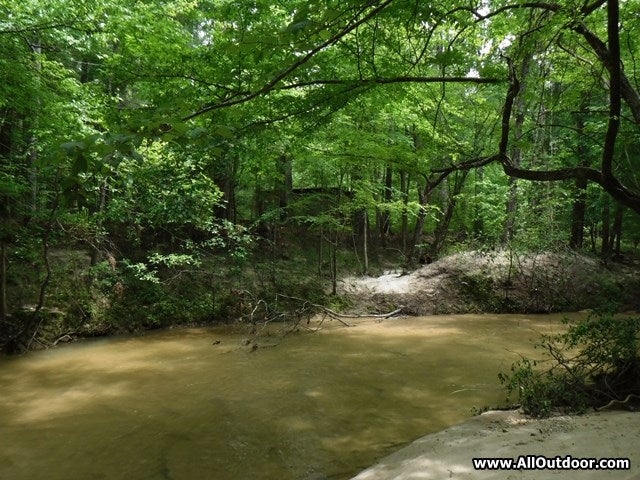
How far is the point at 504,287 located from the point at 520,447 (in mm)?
11035

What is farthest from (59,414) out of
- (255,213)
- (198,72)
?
(255,213)

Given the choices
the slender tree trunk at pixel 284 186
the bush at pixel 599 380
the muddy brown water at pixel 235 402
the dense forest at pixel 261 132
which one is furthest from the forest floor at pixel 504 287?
the bush at pixel 599 380

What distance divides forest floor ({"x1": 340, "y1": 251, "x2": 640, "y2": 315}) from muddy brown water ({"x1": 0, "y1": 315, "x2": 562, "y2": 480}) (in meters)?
3.26

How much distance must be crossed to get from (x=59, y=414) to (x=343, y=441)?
408 centimetres

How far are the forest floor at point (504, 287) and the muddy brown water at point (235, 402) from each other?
3.26 m

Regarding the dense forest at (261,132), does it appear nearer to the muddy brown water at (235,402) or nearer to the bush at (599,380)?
the bush at (599,380)

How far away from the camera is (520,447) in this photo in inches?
133

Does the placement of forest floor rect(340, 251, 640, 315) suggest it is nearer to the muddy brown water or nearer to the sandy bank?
the muddy brown water

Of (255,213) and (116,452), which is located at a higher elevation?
(255,213)

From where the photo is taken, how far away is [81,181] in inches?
59.4

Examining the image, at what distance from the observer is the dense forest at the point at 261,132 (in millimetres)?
2979

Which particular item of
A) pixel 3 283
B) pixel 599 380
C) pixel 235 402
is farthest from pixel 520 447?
pixel 3 283

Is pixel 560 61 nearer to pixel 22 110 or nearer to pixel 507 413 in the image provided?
pixel 507 413

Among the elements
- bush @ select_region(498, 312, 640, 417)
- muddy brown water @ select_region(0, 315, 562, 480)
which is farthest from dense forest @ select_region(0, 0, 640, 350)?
muddy brown water @ select_region(0, 315, 562, 480)
